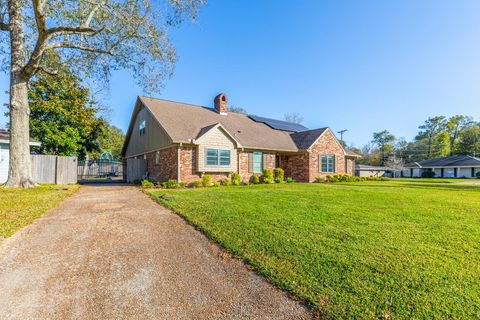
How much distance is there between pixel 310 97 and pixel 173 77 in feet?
44.2

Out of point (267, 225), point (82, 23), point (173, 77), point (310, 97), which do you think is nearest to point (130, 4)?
point (82, 23)

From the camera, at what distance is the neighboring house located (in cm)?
4534

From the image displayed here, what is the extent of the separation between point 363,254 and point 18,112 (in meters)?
13.8

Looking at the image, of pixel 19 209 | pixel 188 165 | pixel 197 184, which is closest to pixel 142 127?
pixel 188 165

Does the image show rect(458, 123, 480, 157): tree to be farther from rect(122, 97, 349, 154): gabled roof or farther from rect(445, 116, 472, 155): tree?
rect(122, 97, 349, 154): gabled roof

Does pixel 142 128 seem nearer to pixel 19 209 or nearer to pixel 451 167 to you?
pixel 19 209

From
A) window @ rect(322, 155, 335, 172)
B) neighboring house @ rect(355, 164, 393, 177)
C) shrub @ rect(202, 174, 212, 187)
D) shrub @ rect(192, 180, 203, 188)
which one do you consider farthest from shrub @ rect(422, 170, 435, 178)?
shrub @ rect(192, 180, 203, 188)

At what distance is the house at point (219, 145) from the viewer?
45.2ft

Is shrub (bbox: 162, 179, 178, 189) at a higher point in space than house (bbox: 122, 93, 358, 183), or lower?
lower

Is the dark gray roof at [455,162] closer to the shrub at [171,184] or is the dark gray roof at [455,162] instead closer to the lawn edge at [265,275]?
the shrub at [171,184]

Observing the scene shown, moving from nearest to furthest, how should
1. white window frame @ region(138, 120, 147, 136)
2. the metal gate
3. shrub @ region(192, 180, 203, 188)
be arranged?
1. shrub @ region(192, 180, 203, 188)
2. white window frame @ region(138, 120, 147, 136)
3. the metal gate

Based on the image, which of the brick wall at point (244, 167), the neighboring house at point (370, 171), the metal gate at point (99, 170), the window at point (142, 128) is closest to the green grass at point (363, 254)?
the brick wall at point (244, 167)

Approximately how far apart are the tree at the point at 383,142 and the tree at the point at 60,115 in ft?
211

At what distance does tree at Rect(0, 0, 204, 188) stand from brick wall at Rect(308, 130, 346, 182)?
12154 mm
